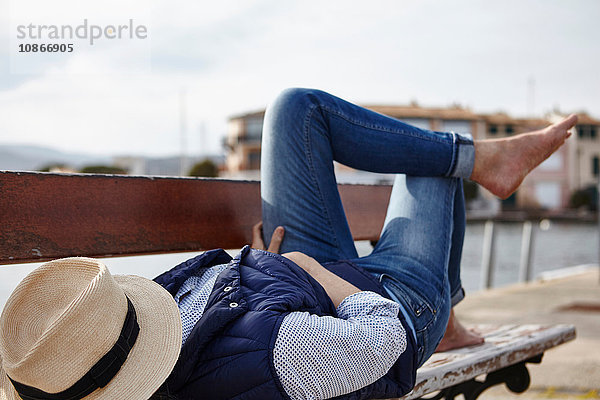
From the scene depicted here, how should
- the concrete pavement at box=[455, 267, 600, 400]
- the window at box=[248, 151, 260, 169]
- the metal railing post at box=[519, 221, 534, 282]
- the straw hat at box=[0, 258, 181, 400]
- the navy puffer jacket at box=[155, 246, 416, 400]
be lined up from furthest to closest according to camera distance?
the window at box=[248, 151, 260, 169], the metal railing post at box=[519, 221, 534, 282], the concrete pavement at box=[455, 267, 600, 400], the navy puffer jacket at box=[155, 246, 416, 400], the straw hat at box=[0, 258, 181, 400]

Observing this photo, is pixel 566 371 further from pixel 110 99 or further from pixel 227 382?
Result: pixel 110 99

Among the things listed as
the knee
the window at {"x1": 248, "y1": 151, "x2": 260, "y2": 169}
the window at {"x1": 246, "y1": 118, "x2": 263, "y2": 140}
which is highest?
the knee

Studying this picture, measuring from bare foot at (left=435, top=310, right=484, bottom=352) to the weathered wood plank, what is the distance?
38mm

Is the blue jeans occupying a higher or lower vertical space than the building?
higher

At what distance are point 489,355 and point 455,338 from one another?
0.20 metres

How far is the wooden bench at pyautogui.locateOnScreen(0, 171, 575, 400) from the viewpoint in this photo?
1578 mm

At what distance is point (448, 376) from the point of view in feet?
6.23

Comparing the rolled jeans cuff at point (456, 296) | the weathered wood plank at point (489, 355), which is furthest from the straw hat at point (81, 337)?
the rolled jeans cuff at point (456, 296)

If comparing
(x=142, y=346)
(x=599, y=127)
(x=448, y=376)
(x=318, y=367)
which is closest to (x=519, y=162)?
(x=448, y=376)

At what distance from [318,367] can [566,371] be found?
8.65 ft

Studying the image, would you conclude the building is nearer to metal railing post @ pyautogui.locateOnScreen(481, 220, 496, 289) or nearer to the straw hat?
metal railing post @ pyautogui.locateOnScreen(481, 220, 496, 289)

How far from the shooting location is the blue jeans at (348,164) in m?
1.96

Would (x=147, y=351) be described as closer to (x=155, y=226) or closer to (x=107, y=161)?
(x=155, y=226)

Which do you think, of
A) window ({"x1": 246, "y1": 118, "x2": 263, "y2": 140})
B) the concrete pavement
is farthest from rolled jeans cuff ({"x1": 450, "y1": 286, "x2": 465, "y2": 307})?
window ({"x1": 246, "y1": 118, "x2": 263, "y2": 140})
